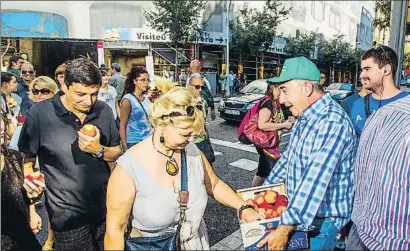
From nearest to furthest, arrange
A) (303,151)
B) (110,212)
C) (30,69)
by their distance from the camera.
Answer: (110,212) < (303,151) < (30,69)

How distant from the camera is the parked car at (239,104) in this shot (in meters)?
11.0

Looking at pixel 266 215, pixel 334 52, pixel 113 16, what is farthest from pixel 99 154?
pixel 334 52

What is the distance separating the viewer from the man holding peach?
234 cm

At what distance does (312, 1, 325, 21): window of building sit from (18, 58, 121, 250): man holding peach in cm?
4177

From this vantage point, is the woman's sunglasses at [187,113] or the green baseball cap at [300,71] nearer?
the woman's sunglasses at [187,113]

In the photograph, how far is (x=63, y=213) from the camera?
2.35m

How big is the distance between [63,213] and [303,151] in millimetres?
1625

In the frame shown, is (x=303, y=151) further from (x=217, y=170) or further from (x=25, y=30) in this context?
(x=25, y=30)

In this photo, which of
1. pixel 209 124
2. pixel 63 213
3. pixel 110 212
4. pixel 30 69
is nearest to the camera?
pixel 110 212

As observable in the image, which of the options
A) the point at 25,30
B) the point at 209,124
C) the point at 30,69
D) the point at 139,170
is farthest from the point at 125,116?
the point at 25,30

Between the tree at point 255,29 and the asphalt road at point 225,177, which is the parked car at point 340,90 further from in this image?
the tree at point 255,29

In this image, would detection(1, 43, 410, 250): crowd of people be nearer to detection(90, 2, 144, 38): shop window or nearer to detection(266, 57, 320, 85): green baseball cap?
detection(266, 57, 320, 85): green baseball cap

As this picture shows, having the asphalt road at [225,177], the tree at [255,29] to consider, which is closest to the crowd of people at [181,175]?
the asphalt road at [225,177]

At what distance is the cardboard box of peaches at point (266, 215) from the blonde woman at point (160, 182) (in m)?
0.10
